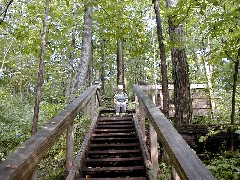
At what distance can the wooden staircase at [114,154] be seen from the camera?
14.8ft

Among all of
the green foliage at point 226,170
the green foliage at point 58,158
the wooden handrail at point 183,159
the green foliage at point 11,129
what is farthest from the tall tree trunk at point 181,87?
the wooden handrail at point 183,159

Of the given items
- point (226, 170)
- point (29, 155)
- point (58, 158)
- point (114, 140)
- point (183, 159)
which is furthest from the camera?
point (58, 158)

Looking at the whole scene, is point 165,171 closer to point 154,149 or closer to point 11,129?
point 154,149

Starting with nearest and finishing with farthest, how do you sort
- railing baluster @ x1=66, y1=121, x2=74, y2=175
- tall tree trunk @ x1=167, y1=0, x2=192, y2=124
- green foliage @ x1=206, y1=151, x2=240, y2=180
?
railing baluster @ x1=66, y1=121, x2=74, y2=175 < green foliage @ x1=206, y1=151, x2=240, y2=180 < tall tree trunk @ x1=167, y1=0, x2=192, y2=124

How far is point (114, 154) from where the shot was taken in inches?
211

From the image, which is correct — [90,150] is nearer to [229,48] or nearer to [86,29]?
[229,48]

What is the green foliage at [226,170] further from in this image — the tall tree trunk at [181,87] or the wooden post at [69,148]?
the wooden post at [69,148]

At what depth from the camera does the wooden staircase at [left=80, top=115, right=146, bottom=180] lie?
14.8 ft

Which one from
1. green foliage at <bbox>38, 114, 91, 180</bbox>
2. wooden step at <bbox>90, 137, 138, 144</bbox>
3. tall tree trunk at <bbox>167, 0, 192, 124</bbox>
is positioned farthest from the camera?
tall tree trunk at <bbox>167, 0, 192, 124</bbox>

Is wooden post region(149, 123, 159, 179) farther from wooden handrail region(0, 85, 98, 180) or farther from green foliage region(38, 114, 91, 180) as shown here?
green foliage region(38, 114, 91, 180)

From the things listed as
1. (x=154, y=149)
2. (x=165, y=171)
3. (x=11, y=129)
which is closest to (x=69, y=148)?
(x=154, y=149)

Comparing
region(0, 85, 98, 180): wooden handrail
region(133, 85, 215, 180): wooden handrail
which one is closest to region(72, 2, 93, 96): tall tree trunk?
region(0, 85, 98, 180): wooden handrail

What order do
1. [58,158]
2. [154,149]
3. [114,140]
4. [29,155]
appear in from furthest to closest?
[58,158] < [114,140] < [154,149] < [29,155]

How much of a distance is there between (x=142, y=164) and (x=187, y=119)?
3.17 meters
